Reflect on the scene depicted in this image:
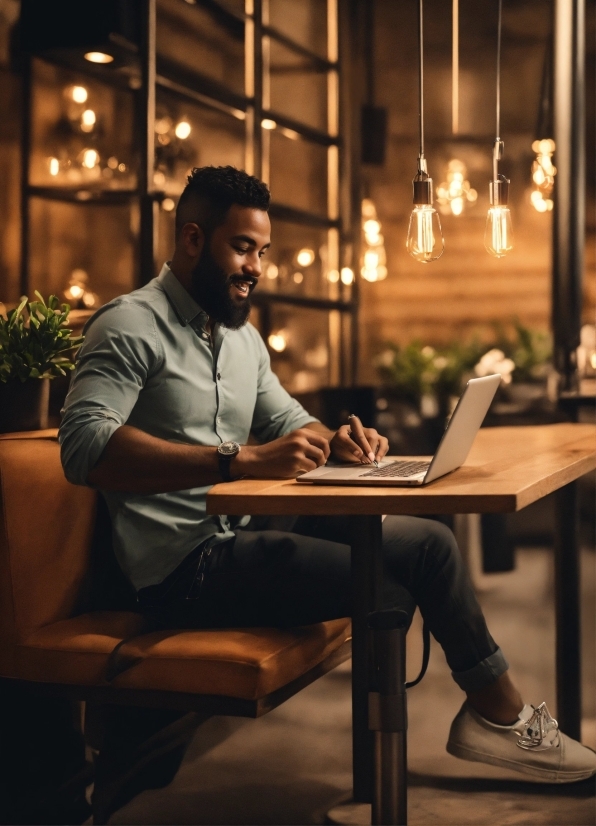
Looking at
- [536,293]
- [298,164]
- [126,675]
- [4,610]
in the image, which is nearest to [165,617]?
[126,675]

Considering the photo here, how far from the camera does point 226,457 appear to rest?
1.71 m

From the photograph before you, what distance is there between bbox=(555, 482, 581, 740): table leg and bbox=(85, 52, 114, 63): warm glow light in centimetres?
199

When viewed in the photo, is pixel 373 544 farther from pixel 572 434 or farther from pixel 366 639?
pixel 572 434

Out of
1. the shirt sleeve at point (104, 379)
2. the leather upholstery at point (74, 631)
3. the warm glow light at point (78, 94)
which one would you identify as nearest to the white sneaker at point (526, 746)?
the leather upholstery at point (74, 631)

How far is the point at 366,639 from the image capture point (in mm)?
1776

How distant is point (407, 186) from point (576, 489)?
15.0ft

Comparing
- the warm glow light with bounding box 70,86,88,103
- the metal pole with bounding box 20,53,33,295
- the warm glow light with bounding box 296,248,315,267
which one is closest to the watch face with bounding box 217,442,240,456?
the metal pole with bounding box 20,53,33,295

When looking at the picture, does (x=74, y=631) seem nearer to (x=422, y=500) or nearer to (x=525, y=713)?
(x=422, y=500)

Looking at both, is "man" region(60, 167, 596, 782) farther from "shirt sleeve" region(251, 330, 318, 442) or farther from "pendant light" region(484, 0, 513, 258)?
"pendant light" region(484, 0, 513, 258)

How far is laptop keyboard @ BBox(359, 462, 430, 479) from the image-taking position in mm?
1634

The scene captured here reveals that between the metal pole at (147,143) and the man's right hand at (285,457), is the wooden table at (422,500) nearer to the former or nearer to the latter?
the man's right hand at (285,457)

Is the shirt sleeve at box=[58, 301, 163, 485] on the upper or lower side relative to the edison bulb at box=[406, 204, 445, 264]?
lower

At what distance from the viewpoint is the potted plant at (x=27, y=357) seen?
206 centimetres

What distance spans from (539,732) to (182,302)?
117cm
